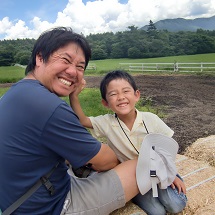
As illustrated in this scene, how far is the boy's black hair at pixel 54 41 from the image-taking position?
5.47 feet

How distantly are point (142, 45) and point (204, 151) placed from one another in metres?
40.6

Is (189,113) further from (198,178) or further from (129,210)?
(129,210)

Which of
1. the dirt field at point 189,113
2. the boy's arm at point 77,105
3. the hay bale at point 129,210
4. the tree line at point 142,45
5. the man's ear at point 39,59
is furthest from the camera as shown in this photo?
the tree line at point 142,45

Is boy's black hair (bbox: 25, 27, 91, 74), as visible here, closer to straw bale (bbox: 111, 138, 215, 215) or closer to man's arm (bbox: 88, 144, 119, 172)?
man's arm (bbox: 88, 144, 119, 172)

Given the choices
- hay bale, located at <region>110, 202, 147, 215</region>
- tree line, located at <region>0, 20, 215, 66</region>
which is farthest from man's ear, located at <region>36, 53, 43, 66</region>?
tree line, located at <region>0, 20, 215, 66</region>

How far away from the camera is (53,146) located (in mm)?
1428

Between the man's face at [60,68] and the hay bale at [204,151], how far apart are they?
2.13m

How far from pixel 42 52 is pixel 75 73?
0.81ft

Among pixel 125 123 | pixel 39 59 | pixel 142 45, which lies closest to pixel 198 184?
pixel 125 123

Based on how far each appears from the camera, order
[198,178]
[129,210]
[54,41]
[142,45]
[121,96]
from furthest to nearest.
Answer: [142,45]
[198,178]
[121,96]
[129,210]
[54,41]

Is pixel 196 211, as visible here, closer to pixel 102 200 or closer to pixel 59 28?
pixel 102 200

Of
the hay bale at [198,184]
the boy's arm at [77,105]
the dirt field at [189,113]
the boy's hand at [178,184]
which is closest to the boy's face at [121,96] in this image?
the boy's arm at [77,105]

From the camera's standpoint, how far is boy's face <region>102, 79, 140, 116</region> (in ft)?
7.32

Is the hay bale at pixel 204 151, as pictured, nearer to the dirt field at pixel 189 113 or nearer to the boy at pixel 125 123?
the dirt field at pixel 189 113
